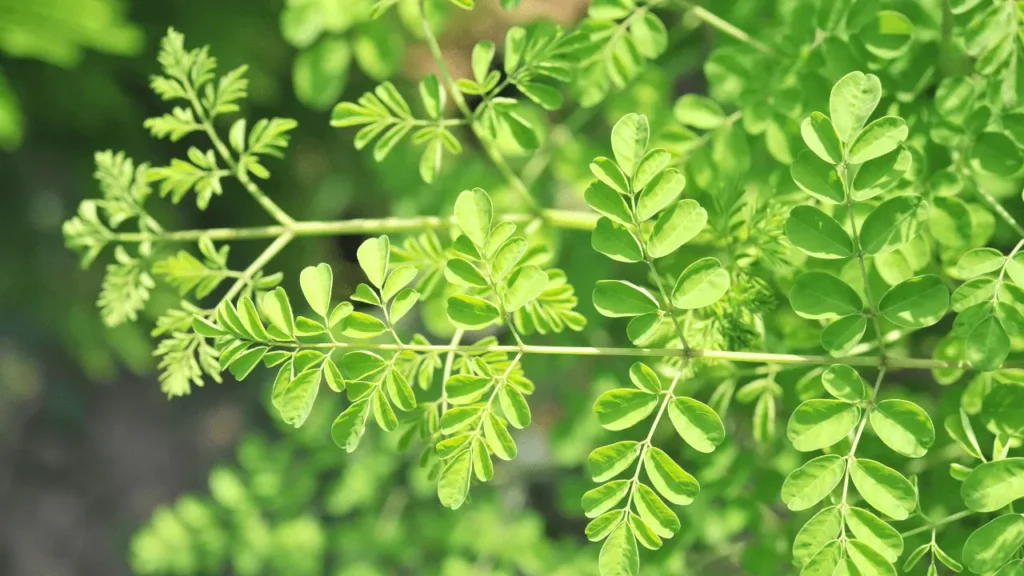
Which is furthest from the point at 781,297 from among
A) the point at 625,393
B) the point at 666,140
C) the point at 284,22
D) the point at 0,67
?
the point at 0,67

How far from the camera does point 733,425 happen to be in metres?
1.21

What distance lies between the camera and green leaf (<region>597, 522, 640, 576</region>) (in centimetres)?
62

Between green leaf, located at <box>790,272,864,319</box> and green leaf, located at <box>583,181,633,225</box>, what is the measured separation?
16 cm

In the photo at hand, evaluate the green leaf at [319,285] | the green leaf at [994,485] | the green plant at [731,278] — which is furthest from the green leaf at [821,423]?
the green leaf at [319,285]

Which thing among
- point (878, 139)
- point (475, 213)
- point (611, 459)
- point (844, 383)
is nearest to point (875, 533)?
point (844, 383)

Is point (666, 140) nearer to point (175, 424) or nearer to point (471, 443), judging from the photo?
point (471, 443)

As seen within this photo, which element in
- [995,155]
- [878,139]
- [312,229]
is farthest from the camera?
[312,229]

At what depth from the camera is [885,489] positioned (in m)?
0.61

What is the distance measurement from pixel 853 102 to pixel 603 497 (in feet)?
1.29

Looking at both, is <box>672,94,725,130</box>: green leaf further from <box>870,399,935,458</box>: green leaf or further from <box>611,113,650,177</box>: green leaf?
<box>870,399,935,458</box>: green leaf

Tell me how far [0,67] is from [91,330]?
707 millimetres

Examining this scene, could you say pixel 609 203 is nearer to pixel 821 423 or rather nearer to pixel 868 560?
pixel 821 423

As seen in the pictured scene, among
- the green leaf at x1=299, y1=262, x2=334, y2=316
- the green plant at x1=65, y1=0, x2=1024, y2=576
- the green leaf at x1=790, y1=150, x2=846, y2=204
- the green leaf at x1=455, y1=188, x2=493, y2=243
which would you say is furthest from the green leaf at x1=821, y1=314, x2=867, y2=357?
the green leaf at x1=299, y1=262, x2=334, y2=316

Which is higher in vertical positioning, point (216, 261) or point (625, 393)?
point (216, 261)
